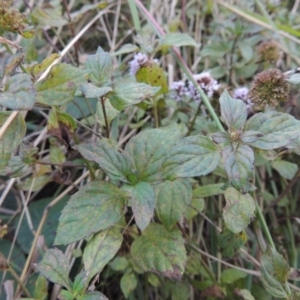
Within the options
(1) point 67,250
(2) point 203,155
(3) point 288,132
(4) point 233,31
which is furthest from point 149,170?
(4) point 233,31

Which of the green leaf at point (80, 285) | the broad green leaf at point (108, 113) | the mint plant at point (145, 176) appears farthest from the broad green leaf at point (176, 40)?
the green leaf at point (80, 285)

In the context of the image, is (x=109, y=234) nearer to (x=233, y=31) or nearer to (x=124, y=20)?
(x=233, y=31)

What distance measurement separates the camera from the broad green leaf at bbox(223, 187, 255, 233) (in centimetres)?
69

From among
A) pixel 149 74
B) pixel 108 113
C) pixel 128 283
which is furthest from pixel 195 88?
pixel 128 283

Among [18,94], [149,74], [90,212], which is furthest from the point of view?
[149,74]

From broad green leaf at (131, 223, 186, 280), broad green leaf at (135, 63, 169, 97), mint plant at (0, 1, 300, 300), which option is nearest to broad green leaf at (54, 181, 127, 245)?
mint plant at (0, 1, 300, 300)

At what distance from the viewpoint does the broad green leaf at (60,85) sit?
655mm

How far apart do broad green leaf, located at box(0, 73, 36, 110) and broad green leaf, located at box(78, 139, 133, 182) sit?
0.51 ft

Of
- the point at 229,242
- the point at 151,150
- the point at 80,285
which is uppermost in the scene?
the point at 151,150

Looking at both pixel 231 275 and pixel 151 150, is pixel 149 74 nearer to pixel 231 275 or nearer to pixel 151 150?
pixel 151 150

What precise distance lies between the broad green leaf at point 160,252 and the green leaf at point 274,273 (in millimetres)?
155

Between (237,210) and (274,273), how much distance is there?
0.14 m

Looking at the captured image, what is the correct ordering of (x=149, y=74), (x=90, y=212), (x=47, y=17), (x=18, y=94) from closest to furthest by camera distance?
(x=18, y=94) → (x=90, y=212) → (x=149, y=74) → (x=47, y=17)

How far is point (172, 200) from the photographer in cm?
74
